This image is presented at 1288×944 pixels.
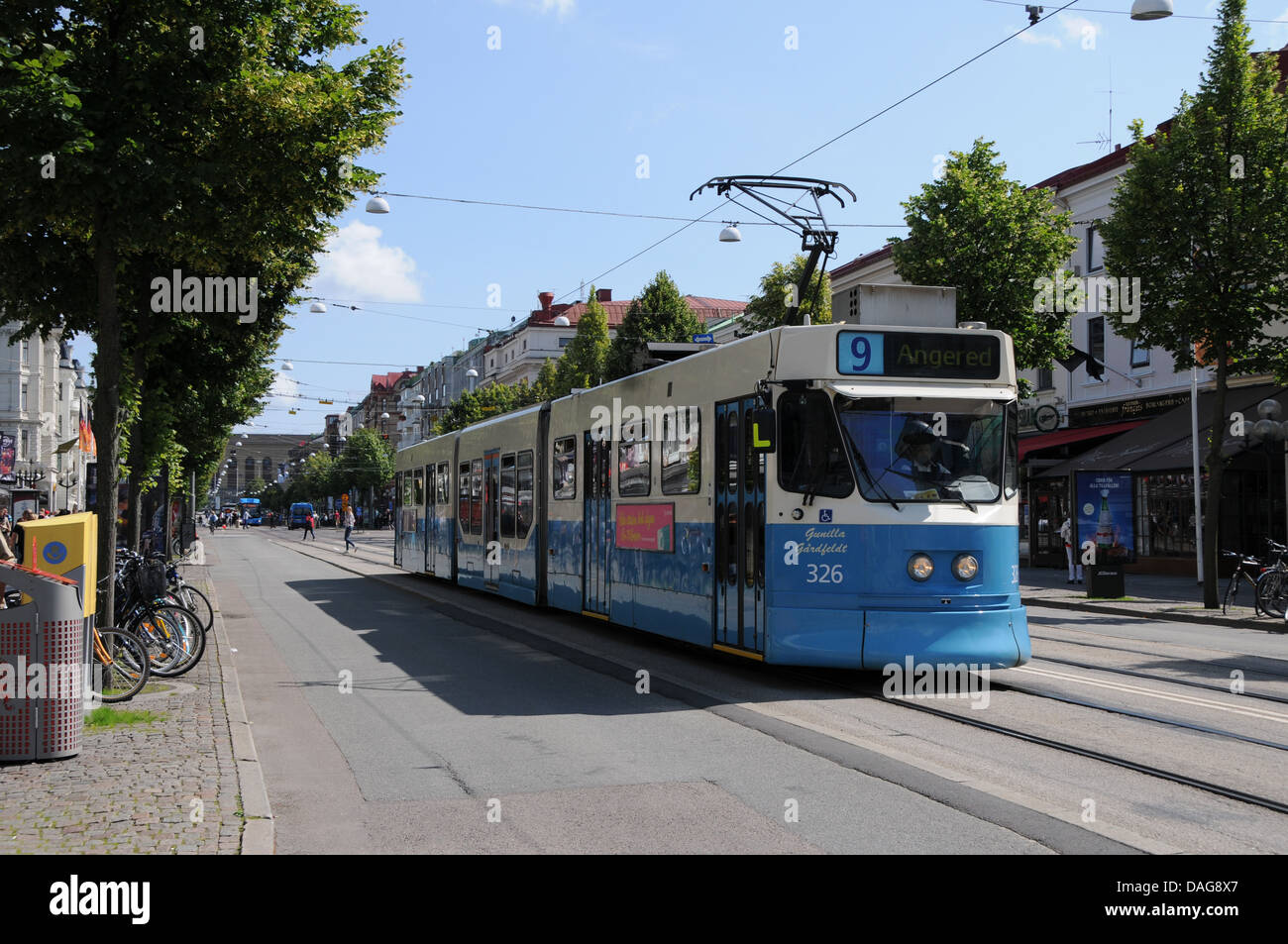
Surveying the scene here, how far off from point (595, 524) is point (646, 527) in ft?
5.91

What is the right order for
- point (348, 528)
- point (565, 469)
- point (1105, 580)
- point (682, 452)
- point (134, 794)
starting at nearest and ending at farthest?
point (134, 794) → point (682, 452) → point (565, 469) → point (1105, 580) → point (348, 528)

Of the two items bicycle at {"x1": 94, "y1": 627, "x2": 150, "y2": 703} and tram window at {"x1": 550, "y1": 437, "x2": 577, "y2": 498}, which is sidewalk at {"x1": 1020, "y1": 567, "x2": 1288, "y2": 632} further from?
bicycle at {"x1": 94, "y1": 627, "x2": 150, "y2": 703}

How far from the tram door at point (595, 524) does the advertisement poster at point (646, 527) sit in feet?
1.51

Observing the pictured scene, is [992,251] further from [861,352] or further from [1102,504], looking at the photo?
[861,352]

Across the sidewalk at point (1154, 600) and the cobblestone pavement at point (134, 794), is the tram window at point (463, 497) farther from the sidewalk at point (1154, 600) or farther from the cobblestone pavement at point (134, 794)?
the cobblestone pavement at point (134, 794)

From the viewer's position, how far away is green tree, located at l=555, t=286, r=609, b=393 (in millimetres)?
61938

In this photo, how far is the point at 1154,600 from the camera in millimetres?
22984

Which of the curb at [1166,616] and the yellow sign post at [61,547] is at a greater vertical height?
the yellow sign post at [61,547]

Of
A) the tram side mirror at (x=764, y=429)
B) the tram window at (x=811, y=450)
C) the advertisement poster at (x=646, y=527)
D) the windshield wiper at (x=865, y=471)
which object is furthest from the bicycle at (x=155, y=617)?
the windshield wiper at (x=865, y=471)

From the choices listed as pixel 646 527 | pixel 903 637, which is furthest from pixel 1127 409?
pixel 903 637

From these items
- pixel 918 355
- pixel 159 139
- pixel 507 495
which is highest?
pixel 159 139

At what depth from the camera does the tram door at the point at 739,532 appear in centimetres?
1061

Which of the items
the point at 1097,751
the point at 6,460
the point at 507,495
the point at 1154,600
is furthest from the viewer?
the point at 6,460
